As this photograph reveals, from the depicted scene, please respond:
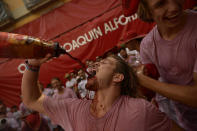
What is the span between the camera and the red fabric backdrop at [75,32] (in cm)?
461

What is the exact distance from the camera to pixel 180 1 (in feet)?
3.50

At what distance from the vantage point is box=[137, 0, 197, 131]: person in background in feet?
3.48

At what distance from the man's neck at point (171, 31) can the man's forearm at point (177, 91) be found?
38 cm

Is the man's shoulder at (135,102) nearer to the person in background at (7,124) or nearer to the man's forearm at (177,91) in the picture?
the man's forearm at (177,91)

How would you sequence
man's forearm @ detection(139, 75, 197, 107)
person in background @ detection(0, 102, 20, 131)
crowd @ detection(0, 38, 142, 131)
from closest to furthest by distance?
man's forearm @ detection(139, 75, 197, 107), person in background @ detection(0, 102, 20, 131), crowd @ detection(0, 38, 142, 131)

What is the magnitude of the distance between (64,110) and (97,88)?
12.0 inches

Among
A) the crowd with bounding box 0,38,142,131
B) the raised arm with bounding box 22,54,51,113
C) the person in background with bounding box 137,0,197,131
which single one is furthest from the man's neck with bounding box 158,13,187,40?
the crowd with bounding box 0,38,142,131

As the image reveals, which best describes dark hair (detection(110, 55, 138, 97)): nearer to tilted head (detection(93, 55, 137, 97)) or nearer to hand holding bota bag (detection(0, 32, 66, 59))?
tilted head (detection(93, 55, 137, 97))

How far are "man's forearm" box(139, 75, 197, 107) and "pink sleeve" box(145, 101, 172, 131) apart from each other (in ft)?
0.45

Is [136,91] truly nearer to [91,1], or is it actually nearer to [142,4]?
[142,4]

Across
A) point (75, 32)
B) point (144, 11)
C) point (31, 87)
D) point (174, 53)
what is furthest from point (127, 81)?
point (75, 32)

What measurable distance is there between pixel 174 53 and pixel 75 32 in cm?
398

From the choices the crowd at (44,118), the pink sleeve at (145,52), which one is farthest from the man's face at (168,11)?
the crowd at (44,118)

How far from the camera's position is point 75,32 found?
4.89m
